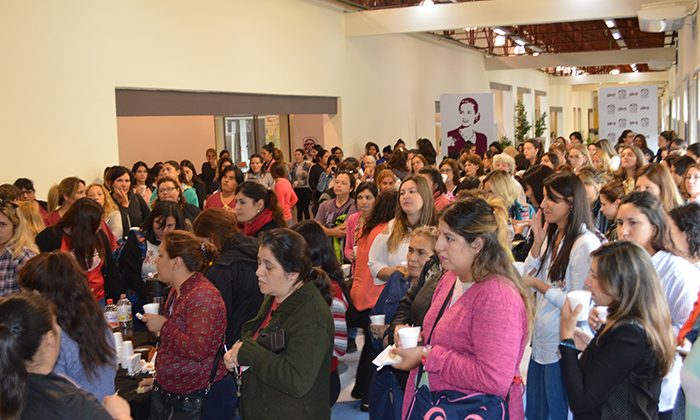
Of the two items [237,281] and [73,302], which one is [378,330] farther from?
[73,302]

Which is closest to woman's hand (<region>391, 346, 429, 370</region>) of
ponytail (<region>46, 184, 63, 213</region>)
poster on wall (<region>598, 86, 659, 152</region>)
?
ponytail (<region>46, 184, 63, 213</region>)

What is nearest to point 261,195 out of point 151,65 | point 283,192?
point 283,192

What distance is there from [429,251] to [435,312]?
106 cm

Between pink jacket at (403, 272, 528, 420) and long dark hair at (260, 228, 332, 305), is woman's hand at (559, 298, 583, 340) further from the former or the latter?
long dark hair at (260, 228, 332, 305)

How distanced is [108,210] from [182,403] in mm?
3948

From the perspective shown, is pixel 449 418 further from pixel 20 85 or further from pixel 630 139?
pixel 630 139

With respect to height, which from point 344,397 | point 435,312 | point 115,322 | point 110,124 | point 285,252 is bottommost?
point 344,397

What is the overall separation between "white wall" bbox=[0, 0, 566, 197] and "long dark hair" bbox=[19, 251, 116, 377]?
497 cm

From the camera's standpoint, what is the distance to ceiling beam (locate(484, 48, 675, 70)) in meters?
23.0

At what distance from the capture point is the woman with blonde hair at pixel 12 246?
4.54 meters

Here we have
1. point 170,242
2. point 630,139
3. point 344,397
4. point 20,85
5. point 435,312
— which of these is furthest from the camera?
point 630,139

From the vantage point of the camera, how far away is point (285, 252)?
2977 millimetres

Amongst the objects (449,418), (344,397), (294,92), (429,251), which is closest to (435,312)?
(449,418)

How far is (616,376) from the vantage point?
8.34 feet
